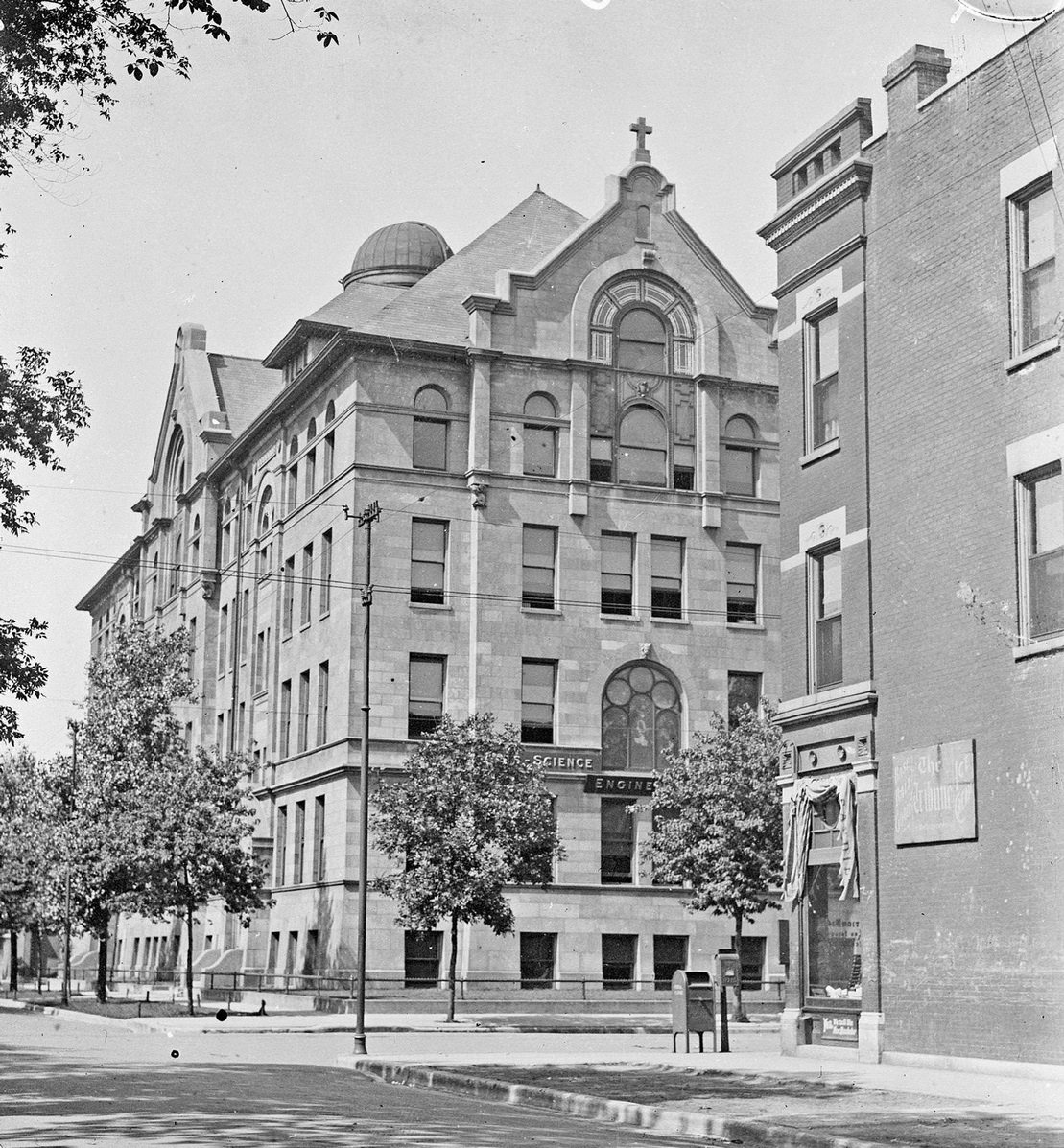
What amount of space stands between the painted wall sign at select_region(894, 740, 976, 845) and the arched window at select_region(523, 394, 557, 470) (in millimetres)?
30811

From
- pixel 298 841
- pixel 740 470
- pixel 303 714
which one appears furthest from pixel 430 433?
pixel 298 841

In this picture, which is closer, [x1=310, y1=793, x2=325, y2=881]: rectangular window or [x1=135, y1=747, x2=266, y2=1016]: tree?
[x1=135, y1=747, x2=266, y2=1016]: tree

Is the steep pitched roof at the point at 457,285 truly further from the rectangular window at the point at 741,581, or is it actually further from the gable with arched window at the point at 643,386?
the rectangular window at the point at 741,581

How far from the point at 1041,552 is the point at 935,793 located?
3.54 m

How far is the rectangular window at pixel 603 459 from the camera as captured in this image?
53.6 m

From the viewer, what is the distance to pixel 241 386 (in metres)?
77.8

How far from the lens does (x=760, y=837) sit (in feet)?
125

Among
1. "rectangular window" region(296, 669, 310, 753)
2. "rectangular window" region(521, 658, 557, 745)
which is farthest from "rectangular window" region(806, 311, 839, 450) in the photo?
"rectangular window" region(296, 669, 310, 753)

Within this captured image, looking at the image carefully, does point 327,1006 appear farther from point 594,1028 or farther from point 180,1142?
point 180,1142

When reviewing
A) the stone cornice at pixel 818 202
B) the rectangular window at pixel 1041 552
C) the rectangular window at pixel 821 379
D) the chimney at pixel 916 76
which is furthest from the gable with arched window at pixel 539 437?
the rectangular window at pixel 1041 552

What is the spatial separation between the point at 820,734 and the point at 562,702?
87.6 ft

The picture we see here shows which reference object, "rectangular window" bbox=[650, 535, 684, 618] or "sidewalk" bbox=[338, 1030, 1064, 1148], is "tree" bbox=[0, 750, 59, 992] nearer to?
"rectangular window" bbox=[650, 535, 684, 618]

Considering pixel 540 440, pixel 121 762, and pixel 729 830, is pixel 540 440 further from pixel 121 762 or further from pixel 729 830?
pixel 729 830

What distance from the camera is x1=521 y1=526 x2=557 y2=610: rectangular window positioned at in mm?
52250
